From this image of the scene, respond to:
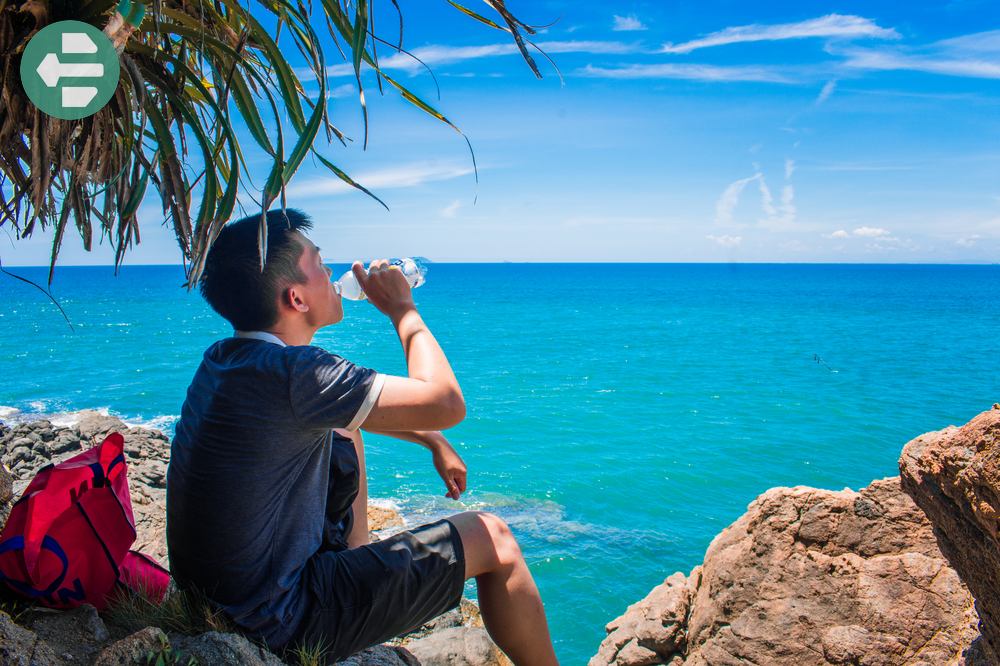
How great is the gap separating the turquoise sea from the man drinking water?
664cm

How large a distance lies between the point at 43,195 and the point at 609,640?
478 cm

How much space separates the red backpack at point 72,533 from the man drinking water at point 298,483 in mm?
228

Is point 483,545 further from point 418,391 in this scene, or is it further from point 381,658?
point 381,658

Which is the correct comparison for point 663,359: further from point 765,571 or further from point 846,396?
point 765,571

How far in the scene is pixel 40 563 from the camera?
7.58 feet

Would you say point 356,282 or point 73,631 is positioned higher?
point 356,282

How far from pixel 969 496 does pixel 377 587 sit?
1.95m

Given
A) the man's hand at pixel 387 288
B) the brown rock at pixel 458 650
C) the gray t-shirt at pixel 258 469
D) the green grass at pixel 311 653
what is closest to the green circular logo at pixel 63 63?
the gray t-shirt at pixel 258 469

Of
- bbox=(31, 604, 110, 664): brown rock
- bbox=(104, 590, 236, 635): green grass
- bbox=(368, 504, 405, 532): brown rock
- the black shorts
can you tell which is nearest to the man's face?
the black shorts

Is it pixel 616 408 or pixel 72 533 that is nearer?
pixel 72 533

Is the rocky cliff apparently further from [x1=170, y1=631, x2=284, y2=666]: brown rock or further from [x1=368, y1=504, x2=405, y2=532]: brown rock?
[x1=368, y1=504, x2=405, y2=532]: brown rock

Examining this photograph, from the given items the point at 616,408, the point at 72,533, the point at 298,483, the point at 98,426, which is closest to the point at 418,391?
the point at 298,483

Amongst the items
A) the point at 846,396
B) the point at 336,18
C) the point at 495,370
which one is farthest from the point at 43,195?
the point at 495,370

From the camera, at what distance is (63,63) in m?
2.21
